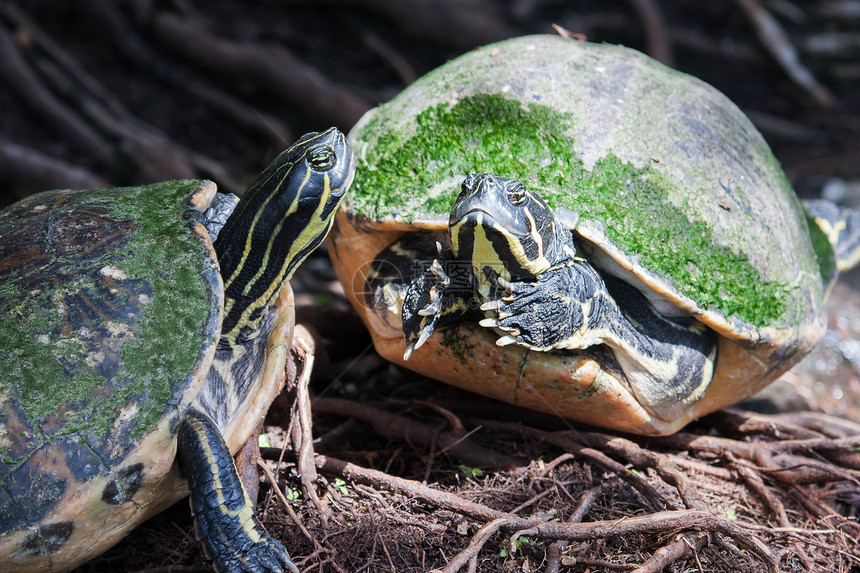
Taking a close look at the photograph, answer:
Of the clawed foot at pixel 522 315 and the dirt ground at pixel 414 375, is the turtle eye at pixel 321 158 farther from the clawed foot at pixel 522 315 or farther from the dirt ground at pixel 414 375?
the dirt ground at pixel 414 375

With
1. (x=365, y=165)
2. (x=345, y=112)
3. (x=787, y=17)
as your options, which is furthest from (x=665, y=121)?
(x=787, y=17)

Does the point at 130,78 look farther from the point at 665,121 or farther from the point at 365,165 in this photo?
the point at 665,121

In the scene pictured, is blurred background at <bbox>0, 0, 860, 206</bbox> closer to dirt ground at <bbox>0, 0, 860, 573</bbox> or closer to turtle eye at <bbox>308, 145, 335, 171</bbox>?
dirt ground at <bbox>0, 0, 860, 573</bbox>

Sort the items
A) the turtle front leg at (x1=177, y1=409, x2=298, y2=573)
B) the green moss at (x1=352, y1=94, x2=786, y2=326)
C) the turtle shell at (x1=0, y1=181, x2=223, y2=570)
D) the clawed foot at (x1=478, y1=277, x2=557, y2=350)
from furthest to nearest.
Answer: the green moss at (x1=352, y1=94, x2=786, y2=326) < the clawed foot at (x1=478, y1=277, x2=557, y2=350) < the turtle front leg at (x1=177, y1=409, x2=298, y2=573) < the turtle shell at (x1=0, y1=181, x2=223, y2=570)

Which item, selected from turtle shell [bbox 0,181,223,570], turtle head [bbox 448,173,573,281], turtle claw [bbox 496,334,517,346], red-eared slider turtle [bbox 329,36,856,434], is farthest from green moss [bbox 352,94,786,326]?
turtle shell [bbox 0,181,223,570]

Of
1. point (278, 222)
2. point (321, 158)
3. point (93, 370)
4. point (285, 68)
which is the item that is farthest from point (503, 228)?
point (285, 68)

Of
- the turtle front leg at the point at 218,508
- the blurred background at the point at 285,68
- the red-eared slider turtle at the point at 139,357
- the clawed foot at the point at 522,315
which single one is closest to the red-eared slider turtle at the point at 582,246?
the clawed foot at the point at 522,315
